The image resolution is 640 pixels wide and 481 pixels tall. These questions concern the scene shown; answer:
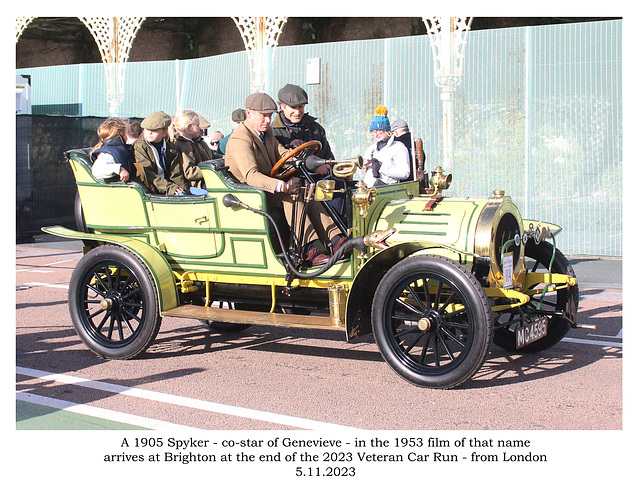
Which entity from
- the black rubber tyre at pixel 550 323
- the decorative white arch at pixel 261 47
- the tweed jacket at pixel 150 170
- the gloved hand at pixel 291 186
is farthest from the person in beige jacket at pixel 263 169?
the decorative white arch at pixel 261 47

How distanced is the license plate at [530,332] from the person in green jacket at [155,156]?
9.15ft

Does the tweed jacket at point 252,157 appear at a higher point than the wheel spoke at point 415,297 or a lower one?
higher

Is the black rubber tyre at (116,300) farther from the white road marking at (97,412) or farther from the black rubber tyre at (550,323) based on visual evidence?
the black rubber tyre at (550,323)

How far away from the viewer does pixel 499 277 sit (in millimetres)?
5199

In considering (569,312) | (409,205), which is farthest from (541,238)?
(409,205)

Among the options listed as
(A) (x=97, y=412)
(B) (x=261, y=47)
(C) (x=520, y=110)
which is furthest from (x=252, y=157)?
(B) (x=261, y=47)

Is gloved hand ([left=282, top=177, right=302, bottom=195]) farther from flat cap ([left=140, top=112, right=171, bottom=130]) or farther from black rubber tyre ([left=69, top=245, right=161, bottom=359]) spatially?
flat cap ([left=140, top=112, right=171, bottom=130])

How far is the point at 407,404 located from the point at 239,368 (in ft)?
4.67

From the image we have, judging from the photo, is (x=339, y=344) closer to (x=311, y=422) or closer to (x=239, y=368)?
(x=239, y=368)

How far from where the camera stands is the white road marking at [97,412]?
438 cm

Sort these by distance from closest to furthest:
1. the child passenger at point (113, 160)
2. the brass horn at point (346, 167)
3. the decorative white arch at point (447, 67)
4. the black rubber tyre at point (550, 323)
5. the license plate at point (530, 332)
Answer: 1. the license plate at point (530, 332)
2. the brass horn at point (346, 167)
3. the black rubber tyre at point (550, 323)
4. the child passenger at point (113, 160)
5. the decorative white arch at point (447, 67)

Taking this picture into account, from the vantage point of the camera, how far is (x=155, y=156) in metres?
6.41

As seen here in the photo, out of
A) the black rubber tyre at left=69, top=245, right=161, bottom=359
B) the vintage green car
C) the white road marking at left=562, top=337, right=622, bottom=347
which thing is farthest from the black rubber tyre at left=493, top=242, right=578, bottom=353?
the black rubber tyre at left=69, top=245, right=161, bottom=359

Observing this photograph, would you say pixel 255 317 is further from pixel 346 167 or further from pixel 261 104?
pixel 261 104
